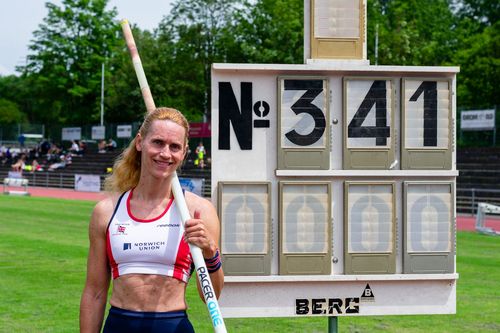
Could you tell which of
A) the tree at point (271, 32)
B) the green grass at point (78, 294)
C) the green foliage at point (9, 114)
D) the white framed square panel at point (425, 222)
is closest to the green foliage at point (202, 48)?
the tree at point (271, 32)

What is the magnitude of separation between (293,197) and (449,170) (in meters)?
1.27

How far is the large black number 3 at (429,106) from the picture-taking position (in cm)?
699

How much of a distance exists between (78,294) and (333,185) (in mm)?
6783

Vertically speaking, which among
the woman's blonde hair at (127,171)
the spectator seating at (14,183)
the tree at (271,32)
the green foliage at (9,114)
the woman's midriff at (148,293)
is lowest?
the spectator seating at (14,183)

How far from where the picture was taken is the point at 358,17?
23.5 feet

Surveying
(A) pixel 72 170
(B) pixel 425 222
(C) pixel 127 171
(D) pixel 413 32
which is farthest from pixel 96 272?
(A) pixel 72 170

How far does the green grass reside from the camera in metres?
10.6

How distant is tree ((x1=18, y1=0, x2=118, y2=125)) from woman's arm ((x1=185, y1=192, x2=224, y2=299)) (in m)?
80.7

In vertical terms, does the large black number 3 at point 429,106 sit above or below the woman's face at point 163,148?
above

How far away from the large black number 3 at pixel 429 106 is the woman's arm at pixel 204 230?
2.77 meters

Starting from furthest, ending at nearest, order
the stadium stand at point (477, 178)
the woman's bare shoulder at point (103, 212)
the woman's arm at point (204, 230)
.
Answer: the stadium stand at point (477, 178) → the woman's bare shoulder at point (103, 212) → the woman's arm at point (204, 230)

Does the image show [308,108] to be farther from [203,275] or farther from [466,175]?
[466,175]

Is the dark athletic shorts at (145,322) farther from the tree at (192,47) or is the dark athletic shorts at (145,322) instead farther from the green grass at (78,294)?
the tree at (192,47)

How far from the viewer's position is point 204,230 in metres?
4.50
